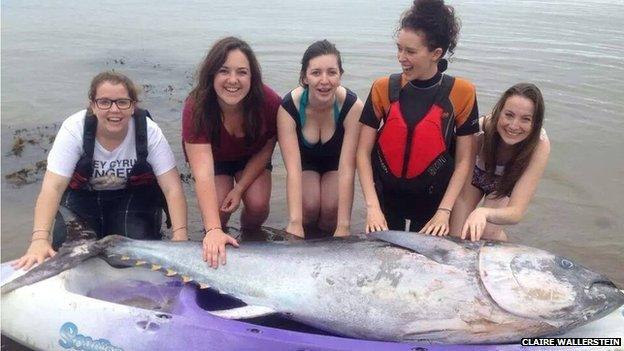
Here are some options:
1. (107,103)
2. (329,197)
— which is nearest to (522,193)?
(329,197)

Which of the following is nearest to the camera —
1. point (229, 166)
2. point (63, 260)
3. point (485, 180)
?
point (63, 260)

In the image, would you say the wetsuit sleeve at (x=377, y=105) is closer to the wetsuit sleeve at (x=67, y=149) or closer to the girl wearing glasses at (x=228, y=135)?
the girl wearing glasses at (x=228, y=135)

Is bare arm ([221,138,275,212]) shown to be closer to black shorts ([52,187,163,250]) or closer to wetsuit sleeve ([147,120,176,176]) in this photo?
black shorts ([52,187,163,250])

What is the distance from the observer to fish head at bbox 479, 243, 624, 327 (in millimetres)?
3381

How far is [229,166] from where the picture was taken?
17.7 ft

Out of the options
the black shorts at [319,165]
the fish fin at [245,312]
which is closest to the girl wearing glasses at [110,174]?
the fish fin at [245,312]

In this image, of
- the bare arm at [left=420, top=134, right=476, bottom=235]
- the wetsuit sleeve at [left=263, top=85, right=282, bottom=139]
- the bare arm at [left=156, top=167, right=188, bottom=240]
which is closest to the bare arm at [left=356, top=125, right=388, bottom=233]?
the bare arm at [left=420, top=134, right=476, bottom=235]

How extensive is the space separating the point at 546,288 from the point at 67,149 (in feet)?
11.6

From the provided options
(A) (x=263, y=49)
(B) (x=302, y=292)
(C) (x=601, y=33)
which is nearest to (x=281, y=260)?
(B) (x=302, y=292)

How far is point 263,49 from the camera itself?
46.2 ft

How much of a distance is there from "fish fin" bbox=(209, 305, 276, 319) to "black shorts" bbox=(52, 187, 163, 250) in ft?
5.53

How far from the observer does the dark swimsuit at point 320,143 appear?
→ 4.94 metres

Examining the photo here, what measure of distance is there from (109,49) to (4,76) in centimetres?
347

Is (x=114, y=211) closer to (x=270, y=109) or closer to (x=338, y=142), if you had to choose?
(x=270, y=109)
